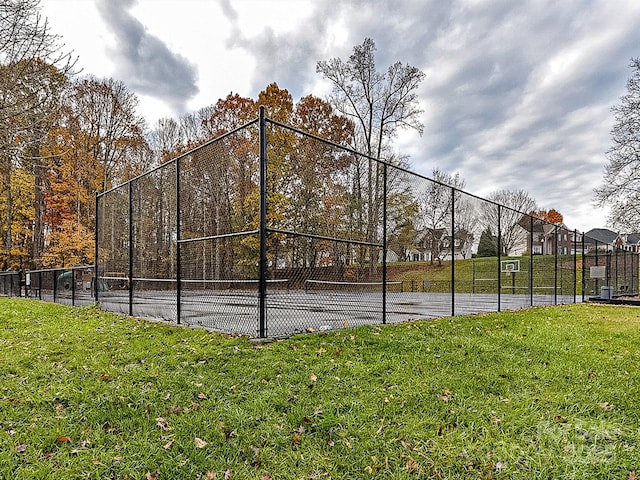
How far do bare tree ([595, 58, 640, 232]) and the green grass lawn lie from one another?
15.9 m

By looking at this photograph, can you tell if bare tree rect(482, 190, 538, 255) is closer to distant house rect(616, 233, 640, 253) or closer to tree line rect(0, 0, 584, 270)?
tree line rect(0, 0, 584, 270)

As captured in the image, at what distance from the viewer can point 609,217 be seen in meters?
17.1

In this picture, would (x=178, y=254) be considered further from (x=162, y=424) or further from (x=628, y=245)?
(x=628, y=245)

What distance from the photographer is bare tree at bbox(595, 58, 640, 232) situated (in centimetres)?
1644

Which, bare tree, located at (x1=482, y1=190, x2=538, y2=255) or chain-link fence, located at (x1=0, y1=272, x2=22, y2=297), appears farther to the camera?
chain-link fence, located at (x1=0, y1=272, x2=22, y2=297)

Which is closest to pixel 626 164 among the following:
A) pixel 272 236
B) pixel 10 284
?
pixel 272 236

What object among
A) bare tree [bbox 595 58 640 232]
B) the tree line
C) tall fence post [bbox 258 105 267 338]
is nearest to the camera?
tall fence post [bbox 258 105 267 338]

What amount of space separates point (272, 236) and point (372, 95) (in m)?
17.2

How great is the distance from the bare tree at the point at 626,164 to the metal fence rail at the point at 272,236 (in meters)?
12.6

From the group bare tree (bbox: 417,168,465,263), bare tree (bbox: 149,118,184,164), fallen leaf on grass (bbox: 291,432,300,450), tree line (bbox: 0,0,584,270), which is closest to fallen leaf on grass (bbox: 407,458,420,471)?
fallen leaf on grass (bbox: 291,432,300,450)

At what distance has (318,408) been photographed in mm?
2482

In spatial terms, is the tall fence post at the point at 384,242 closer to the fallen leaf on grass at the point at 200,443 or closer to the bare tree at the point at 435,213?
the bare tree at the point at 435,213

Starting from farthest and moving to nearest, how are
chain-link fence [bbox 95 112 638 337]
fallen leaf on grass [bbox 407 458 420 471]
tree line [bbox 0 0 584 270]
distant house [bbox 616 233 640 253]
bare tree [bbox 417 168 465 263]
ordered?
distant house [bbox 616 233 640 253], bare tree [bbox 417 168 465 263], tree line [bbox 0 0 584 270], chain-link fence [bbox 95 112 638 337], fallen leaf on grass [bbox 407 458 420 471]

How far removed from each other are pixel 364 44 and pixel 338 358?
18.6m
